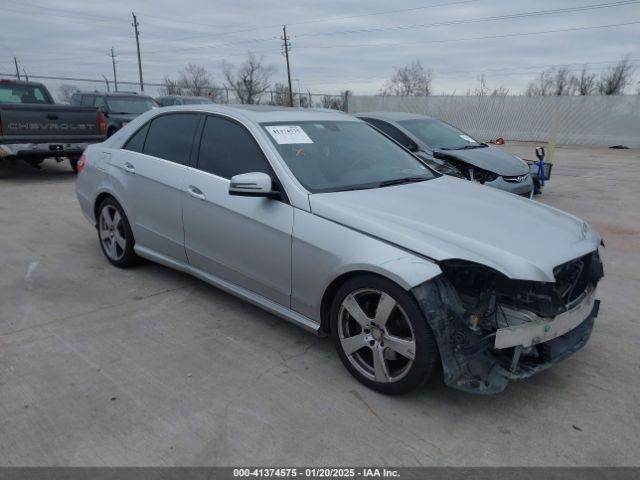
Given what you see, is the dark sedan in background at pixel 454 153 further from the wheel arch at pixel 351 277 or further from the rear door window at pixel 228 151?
the wheel arch at pixel 351 277

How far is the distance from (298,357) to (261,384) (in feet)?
1.32

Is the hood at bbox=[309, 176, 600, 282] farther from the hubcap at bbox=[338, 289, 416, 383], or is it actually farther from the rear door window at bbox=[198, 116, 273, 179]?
the rear door window at bbox=[198, 116, 273, 179]

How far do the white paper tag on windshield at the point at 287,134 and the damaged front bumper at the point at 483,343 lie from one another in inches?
63.1

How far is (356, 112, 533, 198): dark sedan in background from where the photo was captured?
792 cm

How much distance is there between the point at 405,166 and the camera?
4.23 metres

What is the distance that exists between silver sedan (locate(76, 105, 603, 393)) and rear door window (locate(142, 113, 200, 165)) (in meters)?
0.01

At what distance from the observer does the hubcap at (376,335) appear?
9.55 ft

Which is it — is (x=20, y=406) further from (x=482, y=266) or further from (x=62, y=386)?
(x=482, y=266)

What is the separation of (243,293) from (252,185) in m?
0.88

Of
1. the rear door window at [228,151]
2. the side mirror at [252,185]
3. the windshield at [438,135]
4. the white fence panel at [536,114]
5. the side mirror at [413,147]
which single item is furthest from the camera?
the white fence panel at [536,114]

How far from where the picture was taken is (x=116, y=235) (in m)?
5.07

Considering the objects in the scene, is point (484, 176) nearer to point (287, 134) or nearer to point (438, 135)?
point (438, 135)

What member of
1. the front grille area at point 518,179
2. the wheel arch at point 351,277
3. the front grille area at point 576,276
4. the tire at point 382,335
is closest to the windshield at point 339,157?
the wheel arch at point 351,277

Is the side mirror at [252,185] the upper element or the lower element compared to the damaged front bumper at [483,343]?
upper
